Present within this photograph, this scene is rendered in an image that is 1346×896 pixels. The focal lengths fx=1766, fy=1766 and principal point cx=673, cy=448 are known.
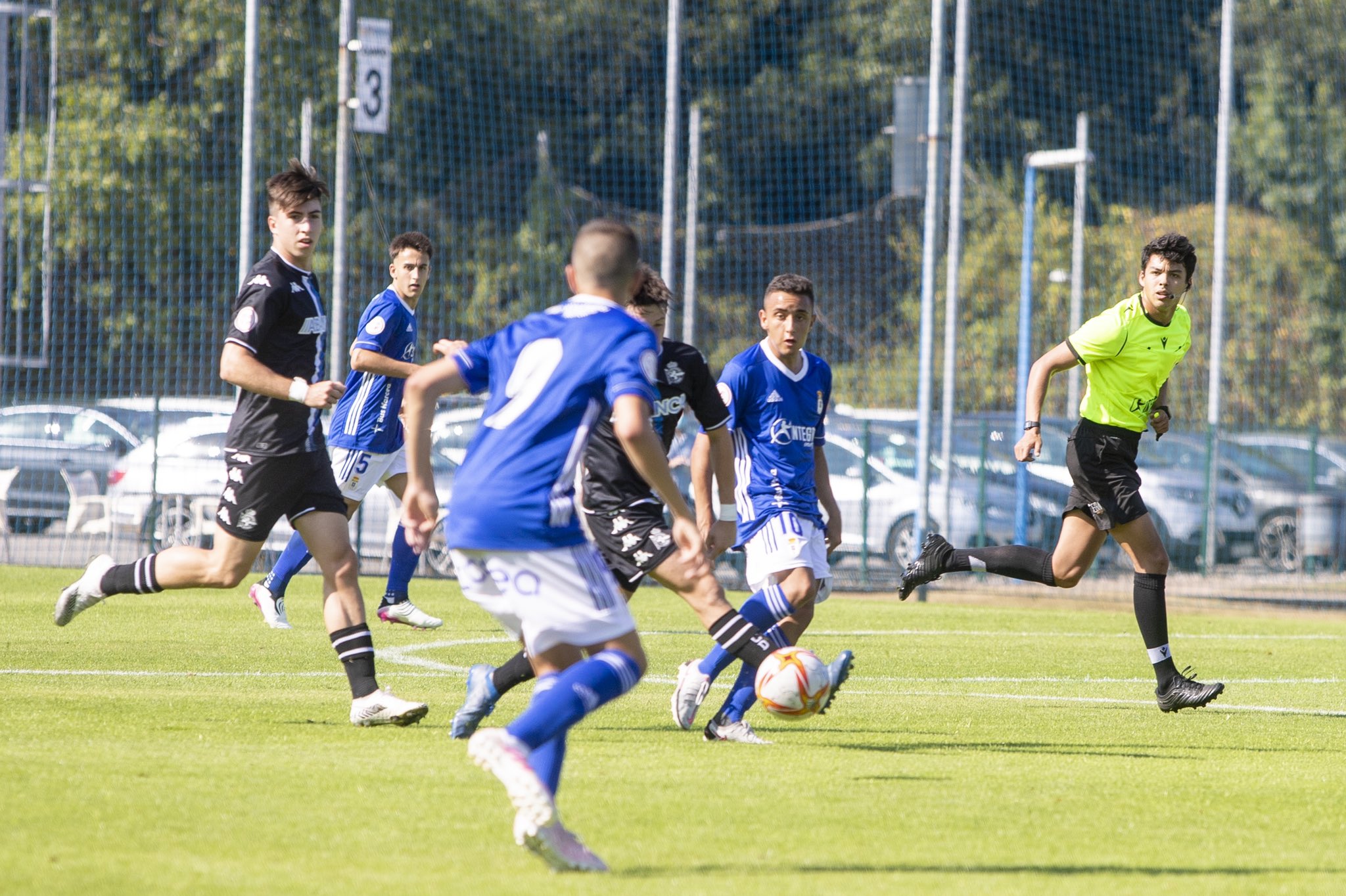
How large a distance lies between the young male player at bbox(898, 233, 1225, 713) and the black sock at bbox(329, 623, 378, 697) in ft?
11.3

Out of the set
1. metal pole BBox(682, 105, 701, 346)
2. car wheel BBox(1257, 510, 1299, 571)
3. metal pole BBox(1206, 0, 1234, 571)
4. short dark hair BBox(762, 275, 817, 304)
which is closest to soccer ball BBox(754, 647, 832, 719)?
short dark hair BBox(762, 275, 817, 304)

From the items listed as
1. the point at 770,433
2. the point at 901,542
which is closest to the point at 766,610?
the point at 770,433

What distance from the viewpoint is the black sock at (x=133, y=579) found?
25.1 ft

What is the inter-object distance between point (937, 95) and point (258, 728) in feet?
42.1

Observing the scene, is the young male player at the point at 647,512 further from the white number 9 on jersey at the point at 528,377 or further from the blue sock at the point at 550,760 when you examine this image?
the blue sock at the point at 550,760

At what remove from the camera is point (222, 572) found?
24.1ft

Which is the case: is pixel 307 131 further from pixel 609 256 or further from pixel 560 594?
pixel 560 594

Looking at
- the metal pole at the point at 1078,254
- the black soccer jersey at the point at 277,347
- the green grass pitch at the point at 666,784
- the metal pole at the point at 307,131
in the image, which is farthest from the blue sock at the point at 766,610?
the metal pole at the point at 1078,254

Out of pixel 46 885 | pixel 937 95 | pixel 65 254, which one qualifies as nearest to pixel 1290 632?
pixel 937 95

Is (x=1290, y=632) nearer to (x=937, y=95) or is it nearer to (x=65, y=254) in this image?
(x=937, y=95)

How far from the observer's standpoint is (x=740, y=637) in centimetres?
684

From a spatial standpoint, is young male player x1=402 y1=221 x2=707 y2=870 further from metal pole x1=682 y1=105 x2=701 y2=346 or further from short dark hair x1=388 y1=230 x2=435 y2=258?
metal pole x1=682 y1=105 x2=701 y2=346

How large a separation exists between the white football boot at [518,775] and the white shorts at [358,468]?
266 inches

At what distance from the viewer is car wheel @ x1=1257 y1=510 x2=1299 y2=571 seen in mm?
19938
